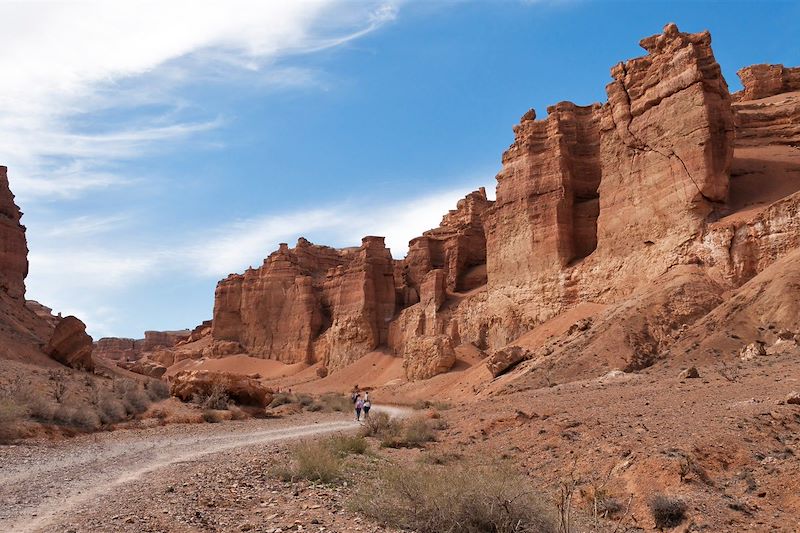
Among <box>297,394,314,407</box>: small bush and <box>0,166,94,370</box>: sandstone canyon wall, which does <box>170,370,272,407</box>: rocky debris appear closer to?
<box>297,394,314,407</box>: small bush

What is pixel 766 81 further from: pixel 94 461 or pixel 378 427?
pixel 94 461

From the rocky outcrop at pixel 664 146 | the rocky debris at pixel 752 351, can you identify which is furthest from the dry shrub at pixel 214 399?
the rocky outcrop at pixel 664 146

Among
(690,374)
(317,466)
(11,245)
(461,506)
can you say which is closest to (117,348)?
(11,245)

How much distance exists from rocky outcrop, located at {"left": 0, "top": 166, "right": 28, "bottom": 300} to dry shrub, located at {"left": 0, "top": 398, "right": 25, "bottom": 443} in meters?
32.5

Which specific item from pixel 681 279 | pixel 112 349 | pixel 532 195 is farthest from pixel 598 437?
pixel 112 349

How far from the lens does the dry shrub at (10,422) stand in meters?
14.6

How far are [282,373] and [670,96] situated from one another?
1749 inches

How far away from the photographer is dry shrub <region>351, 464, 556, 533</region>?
22.9 feet

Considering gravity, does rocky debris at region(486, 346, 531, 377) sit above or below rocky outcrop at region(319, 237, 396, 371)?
below

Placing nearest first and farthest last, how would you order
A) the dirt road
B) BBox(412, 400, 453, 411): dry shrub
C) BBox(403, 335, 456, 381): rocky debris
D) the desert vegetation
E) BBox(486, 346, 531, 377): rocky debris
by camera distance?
1. the dirt road
2. the desert vegetation
3. BBox(412, 400, 453, 411): dry shrub
4. BBox(486, 346, 531, 377): rocky debris
5. BBox(403, 335, 456, 381): rocky debris

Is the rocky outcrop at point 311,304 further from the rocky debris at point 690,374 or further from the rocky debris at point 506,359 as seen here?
the rocky debris at point 690,374

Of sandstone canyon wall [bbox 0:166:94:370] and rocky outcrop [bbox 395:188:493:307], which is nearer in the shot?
sandstone canyon wall [bbox 0:166:94:370]

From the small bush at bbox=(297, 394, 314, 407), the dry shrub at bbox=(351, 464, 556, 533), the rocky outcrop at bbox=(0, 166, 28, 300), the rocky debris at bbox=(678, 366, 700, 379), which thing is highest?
the rocky outcrop at bbox=(0, 166, 28, 300)

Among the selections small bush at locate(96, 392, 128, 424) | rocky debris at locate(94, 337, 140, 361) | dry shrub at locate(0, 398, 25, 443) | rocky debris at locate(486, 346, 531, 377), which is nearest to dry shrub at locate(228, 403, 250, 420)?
small bush at locate(96, 392, 128, 424)
